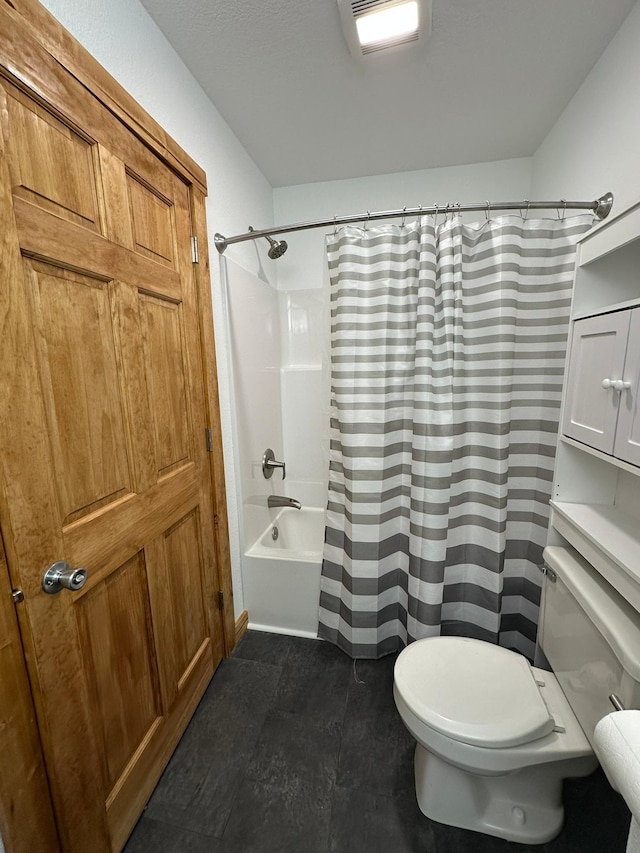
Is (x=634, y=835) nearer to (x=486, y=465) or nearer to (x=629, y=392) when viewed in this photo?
(x=629, y=392)

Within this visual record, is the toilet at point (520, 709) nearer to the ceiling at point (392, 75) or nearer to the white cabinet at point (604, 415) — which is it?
the white cabinet at point (604, 415)

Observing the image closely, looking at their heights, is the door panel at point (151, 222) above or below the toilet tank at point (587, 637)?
above

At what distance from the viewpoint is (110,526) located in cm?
96

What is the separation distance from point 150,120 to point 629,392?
161cm

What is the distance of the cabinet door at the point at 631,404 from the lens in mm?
886

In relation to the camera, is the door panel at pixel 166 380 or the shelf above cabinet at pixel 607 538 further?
the door panel at pixel 166 380

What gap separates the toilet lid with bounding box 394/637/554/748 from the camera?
0.93 metres

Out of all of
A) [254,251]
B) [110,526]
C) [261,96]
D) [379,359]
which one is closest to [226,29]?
[261,96]

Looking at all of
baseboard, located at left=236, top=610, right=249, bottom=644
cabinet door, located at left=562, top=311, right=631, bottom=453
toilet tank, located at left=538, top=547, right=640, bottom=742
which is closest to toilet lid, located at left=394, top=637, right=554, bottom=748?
toilet tank, located at left=538, top=547, right=640, bottom=742

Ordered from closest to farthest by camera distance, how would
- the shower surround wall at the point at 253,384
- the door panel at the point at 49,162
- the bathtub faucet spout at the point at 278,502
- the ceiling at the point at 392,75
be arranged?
the door panel at the point at 49,162, the ceiling at the point at 392,75, the shower surround wall at the point at 253,384, the bathtub faucet spout at the point at 278,502

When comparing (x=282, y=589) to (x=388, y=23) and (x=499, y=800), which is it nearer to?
(x=499, y=800)

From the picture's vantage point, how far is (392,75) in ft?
4.39

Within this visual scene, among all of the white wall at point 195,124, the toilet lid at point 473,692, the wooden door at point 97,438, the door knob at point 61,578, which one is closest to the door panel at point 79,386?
the wooden door at point 97,438

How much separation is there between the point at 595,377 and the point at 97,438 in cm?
146
